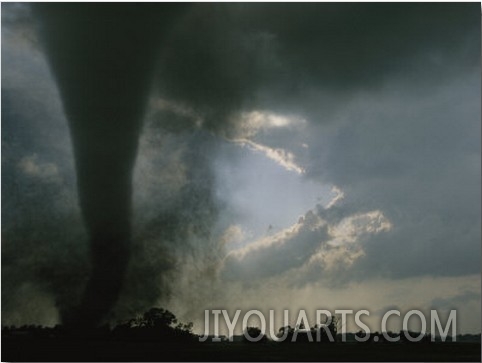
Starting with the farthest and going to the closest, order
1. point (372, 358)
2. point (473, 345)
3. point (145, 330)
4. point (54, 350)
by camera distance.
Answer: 1. point (145, 330)
2. point (54, 350)
3. point (473, 345)
4. point (372, 358)

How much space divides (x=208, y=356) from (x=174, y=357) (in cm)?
439

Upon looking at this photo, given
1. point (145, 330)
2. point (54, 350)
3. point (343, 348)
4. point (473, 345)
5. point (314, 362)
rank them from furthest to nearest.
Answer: point (145, 330) < point (54, 350) < point (473, 345) < point (343, 348) < point (314, 362)

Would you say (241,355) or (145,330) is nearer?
(241,355)

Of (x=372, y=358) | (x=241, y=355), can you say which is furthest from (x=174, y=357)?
(x=372, y=358)

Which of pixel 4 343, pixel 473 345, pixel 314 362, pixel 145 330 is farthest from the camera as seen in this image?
pixel 145 330

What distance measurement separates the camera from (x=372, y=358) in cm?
3769

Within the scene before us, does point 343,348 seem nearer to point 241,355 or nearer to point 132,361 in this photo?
point 241,355

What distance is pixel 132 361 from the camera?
39938 mm

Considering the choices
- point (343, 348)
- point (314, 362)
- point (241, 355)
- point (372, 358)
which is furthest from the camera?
point (343, 348)

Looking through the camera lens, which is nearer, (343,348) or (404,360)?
(404,360)

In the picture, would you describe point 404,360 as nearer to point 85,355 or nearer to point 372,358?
point 372,358

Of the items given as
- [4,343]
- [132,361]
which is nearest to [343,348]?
[132,361]

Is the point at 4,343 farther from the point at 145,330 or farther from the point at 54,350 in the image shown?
the point at 145,330

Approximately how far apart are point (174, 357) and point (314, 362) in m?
15.6
